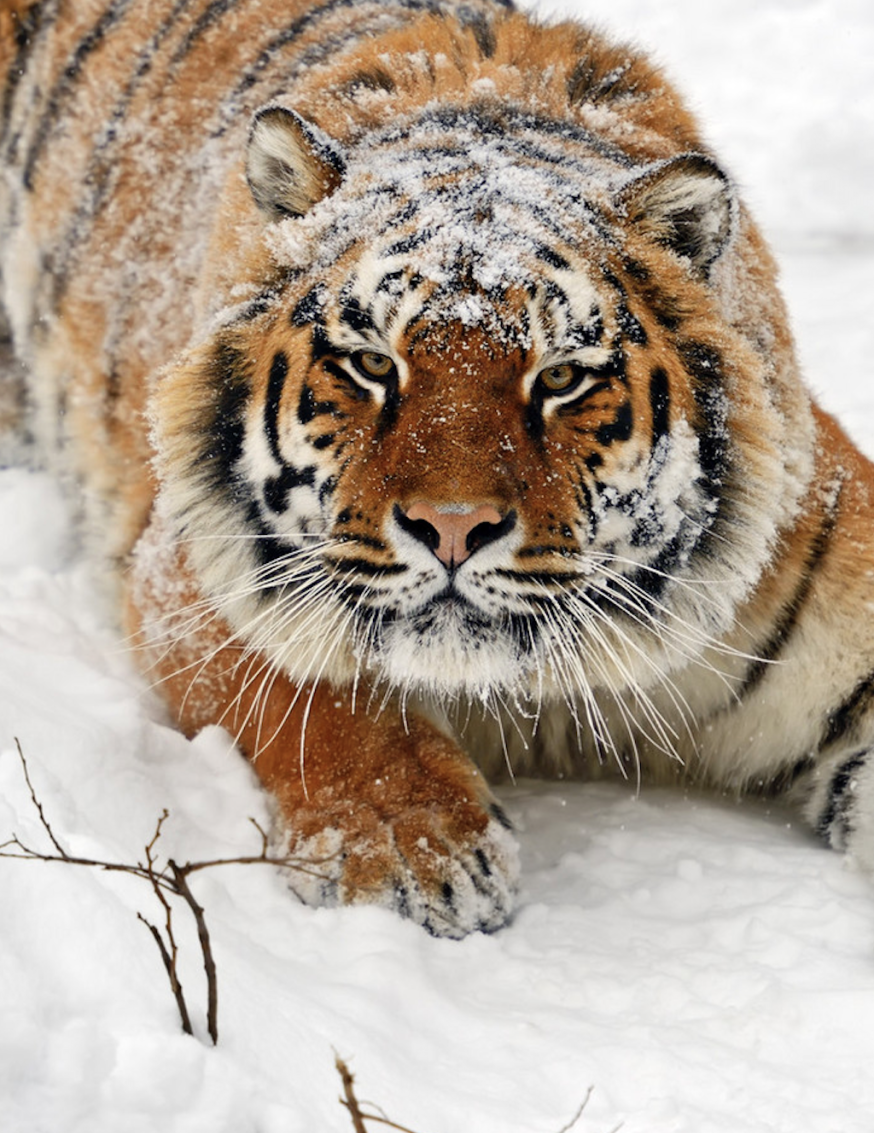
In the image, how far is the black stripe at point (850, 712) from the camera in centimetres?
290

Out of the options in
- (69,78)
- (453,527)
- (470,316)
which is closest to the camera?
(453,527)

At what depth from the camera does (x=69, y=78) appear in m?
4.36

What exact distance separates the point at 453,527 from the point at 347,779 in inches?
27.6

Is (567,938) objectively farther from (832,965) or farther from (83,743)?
(83,743)

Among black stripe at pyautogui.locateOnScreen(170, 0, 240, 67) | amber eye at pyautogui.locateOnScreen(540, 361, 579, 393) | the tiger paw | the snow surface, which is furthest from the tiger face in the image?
black stripe at pyautogui.locateOnScreen(170, 0, 240, 67)

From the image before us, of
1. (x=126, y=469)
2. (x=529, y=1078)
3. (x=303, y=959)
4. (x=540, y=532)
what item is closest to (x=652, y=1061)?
(x=529, y=1078)

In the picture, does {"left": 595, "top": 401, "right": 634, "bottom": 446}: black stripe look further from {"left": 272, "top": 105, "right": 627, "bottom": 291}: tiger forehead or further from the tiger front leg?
the tiger front leg

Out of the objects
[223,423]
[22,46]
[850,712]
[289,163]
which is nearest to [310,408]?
[223,423]

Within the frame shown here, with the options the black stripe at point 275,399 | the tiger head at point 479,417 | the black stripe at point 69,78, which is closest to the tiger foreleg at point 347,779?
the tiger head at point 479,417

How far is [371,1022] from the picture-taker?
2.14m

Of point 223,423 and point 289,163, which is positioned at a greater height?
point 289,163

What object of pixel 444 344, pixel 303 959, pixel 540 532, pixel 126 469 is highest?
pixel 444 344

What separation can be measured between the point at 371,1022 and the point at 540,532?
2.69ft

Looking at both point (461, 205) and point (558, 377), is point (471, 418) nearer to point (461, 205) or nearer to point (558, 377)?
point (558, 377)
